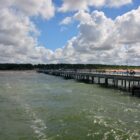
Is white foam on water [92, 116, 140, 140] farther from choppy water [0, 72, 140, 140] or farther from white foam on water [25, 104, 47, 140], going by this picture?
white foam on water [25, 104, 47, 140]

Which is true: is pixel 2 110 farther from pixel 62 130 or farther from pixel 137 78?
pixel 137 78

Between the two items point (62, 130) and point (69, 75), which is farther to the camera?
point (69, 75)

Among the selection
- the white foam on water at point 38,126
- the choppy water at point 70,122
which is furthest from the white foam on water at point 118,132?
the white foam on water at point 38,126

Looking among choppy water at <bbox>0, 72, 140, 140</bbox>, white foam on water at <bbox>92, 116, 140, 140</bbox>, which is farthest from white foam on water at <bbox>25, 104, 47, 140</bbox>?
white foam on water at <bbox>92, 116, 140, 140</bbox>

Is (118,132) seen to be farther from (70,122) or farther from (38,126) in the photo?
(38,126)

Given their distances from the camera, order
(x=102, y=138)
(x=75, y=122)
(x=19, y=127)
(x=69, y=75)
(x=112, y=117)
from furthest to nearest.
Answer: (x=69, y=75) → (x=112, y=117) → (x=75, y=122) → (x=19, y=127) → (x=102, y=138)

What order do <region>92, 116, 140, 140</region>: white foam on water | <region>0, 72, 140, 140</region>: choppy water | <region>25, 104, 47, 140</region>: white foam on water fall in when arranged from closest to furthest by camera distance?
<region>92, 116, 140, 140</region>: white foam on water, <region>0, 72, 140, 140</region>: choppy water, <region>25, 104, 47, 140</region>: white foam on water

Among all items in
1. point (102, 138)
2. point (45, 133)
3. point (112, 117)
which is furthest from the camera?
point (112, 117)

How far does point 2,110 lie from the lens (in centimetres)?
3559

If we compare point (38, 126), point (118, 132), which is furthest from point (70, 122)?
point (118, 132)

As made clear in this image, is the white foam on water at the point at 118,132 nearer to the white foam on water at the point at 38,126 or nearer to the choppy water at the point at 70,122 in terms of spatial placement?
the choppy water at the point at 70,122

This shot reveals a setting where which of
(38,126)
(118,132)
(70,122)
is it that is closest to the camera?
(118,132)

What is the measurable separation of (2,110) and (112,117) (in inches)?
469

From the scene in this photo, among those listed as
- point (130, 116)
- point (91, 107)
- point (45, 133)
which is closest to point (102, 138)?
point (45, 133)
